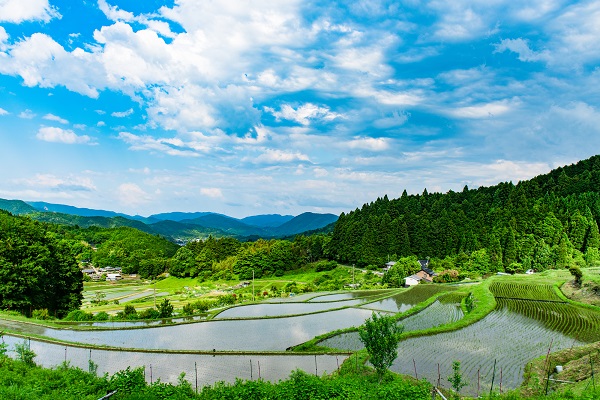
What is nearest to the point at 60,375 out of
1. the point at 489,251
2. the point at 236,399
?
the point at 236,399

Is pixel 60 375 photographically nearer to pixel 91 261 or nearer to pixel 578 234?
pixel 578 234

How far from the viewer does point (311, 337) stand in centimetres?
2459

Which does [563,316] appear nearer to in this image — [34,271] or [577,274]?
[577,274]

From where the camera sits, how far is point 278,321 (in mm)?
30328

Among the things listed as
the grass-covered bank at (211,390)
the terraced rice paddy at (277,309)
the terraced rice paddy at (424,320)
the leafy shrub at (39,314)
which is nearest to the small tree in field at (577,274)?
the terraced rice paddy at (424,320)

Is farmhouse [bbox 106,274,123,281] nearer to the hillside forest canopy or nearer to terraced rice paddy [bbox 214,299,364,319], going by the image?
the hillside forest canopy

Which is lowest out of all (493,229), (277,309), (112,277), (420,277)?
(112,277)

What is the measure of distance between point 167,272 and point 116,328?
77.7 metres

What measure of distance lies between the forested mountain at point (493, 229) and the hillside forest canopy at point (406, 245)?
7.4 inches

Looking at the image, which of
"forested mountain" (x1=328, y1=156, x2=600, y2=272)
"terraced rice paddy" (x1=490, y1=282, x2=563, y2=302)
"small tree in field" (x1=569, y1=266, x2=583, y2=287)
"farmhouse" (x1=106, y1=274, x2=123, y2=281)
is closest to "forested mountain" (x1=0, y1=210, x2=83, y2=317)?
"terraced rice paddy" (x1=490, y1=282, x2=563, y2=302)

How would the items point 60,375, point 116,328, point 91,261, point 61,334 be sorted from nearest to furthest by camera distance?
point 60,375 < point 61,334 < point 116,328 < point 91,261

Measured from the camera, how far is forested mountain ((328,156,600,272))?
60219mm

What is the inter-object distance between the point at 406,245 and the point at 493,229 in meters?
16.4

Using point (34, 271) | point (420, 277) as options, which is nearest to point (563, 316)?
point (420, 277)
